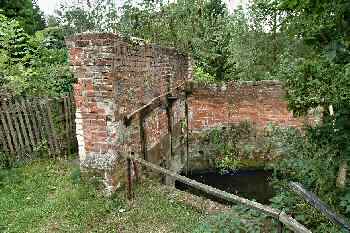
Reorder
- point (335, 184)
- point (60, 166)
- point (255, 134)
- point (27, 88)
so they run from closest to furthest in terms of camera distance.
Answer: point (335, 184) < point (60, 166) < point (27, 88) < point (255, 134)

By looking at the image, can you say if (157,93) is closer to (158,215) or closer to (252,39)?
(158,215)

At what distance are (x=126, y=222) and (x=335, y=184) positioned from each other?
2.71 meters

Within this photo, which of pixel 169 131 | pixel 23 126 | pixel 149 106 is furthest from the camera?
pixel 169 131

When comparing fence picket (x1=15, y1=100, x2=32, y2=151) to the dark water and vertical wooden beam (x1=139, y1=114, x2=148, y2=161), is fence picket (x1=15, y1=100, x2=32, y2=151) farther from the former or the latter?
the dark water

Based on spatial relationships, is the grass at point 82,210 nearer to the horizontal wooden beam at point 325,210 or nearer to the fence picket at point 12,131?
the fence picket at point 12,131

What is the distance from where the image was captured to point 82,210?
5.12 meters

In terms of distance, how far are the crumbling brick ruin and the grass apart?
1.37 ft

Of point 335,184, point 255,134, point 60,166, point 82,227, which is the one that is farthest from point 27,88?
point 335,184

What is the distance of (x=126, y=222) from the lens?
503 cm

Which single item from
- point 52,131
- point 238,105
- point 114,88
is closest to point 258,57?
point 238,105

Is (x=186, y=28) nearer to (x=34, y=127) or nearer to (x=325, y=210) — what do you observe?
(x=34, y=127)

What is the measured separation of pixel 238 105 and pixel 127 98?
4775 millimetres

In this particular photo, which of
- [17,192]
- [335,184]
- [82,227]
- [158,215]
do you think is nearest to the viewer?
[335,184]

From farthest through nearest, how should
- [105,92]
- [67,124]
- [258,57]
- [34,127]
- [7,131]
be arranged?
[258,57], [67,124], [34,127], [7,131], [105,92]
